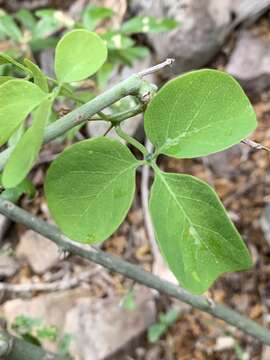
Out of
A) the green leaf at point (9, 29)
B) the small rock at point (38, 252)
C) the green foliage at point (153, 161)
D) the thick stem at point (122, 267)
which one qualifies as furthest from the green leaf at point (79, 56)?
the small rock at point (38, 252)

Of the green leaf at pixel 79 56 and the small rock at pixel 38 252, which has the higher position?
the green leaf at pixel 79 56

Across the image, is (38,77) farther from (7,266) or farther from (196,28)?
(196,28)

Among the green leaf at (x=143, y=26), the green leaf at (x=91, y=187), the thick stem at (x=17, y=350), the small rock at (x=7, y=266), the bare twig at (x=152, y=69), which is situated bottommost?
the small rock at (x=7, y=266)

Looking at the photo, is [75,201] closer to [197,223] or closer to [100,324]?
[197,223]

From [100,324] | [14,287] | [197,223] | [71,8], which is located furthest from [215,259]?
[71,8]

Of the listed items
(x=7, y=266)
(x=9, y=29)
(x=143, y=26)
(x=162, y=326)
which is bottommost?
(x=162, y=326)

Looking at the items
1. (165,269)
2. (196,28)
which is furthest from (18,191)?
(196,28)

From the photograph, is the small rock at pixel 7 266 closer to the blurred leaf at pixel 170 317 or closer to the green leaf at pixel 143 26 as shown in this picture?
the blurred leaf at pixel 170 317
